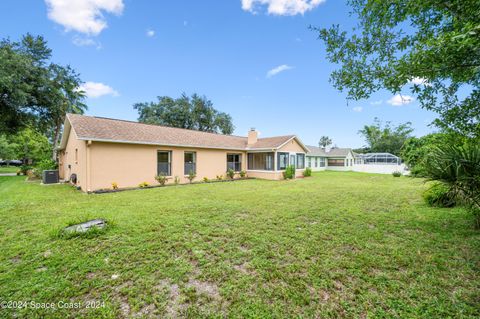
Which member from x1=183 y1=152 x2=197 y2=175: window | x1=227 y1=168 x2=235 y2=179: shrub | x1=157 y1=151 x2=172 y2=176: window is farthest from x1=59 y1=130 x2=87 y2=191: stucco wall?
x1=227 y1=168 x2=235 y2=179: shrub

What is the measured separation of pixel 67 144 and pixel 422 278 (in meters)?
18.7

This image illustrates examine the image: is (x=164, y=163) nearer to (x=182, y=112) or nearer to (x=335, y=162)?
(x=182, y=112)

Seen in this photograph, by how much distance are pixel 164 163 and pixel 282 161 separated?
927 centimetres

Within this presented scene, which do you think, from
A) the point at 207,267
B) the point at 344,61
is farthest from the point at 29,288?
the point at 344,61

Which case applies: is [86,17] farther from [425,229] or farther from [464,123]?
[425,229]

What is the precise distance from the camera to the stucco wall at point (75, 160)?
10.1m

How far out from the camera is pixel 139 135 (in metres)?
11.9

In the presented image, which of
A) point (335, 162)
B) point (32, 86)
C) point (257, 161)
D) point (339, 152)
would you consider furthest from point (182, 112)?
point (339, 152)

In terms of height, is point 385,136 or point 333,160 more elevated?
point 385,136

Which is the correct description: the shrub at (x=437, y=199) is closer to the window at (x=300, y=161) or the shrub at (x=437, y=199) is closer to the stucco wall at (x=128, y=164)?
the window at (x=300, y=161)

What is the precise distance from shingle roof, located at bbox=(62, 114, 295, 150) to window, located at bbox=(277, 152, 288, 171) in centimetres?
102

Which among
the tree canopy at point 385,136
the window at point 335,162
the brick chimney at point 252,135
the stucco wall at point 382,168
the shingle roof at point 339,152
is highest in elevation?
the tree canopy at point 385,136

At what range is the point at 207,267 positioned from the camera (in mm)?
3135

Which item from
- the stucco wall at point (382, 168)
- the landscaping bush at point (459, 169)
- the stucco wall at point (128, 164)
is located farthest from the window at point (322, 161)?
the landscaping bush at point (459, 169)
